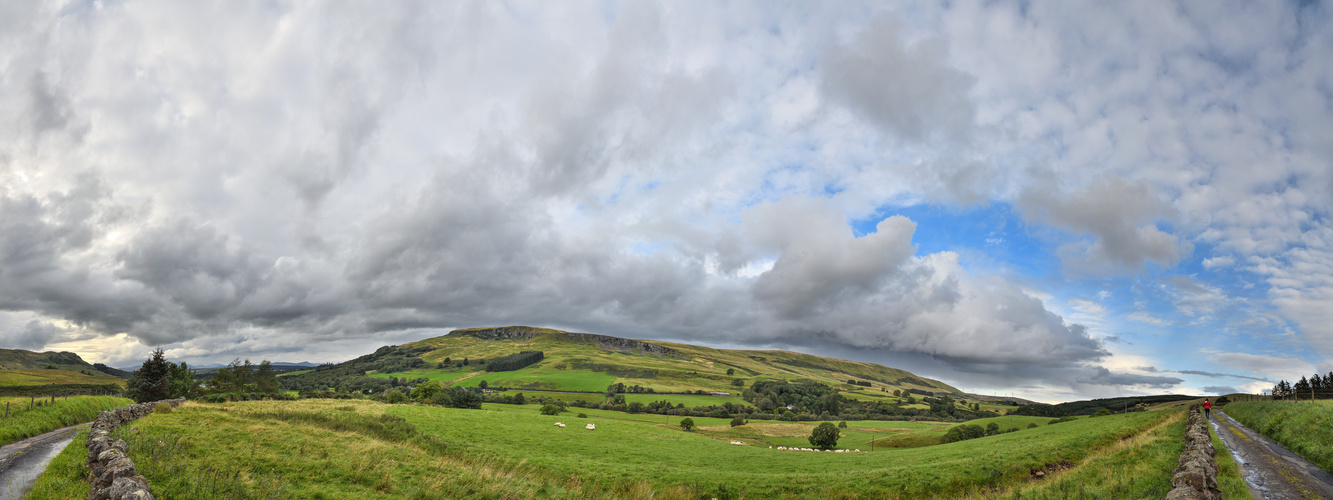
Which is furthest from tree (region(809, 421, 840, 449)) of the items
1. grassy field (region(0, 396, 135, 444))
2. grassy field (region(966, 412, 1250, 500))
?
grassy field (region(0, 396, 135, 444))

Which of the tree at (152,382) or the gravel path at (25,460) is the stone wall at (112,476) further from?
the tree at (152,382)

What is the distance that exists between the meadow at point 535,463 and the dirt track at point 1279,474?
2804 mm

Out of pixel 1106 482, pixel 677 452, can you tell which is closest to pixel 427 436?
pixel 677 452

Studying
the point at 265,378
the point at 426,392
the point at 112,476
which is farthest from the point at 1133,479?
the point at 265,378

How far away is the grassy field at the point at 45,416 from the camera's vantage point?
3158cm

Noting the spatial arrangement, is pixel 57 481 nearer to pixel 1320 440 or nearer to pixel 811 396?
pixel 1320 440

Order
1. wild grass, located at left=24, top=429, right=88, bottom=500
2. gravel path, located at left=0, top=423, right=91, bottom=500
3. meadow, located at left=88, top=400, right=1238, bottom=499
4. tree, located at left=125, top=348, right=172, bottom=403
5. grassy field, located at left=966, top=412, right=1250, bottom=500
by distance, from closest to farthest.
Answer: wild grass, located at left=24, top=429, right=88, bottom=500 < gravel path, located at left=0, top=423, right=91, bottom=500 < meadow, located at left=88, top=400, right=1238, bottom=499 < grassy field, located at left=966, top=412, right=1250, bottom=500 < tree, located at left=125, top=348, right=172, bottom=403

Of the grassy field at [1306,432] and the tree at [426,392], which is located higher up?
the grassy field at [1306,432]

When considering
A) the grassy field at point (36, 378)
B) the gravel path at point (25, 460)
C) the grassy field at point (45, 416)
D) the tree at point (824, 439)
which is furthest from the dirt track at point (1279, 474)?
the grassy field at point (36, 378)

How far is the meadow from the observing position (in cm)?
1816

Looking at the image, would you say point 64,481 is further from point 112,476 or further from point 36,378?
point 36,378

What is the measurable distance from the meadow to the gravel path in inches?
106

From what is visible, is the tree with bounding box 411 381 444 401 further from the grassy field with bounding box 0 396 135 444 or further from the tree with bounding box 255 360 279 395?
the grassy field with bounding box 0 396 135 444

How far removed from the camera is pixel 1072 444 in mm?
42281
